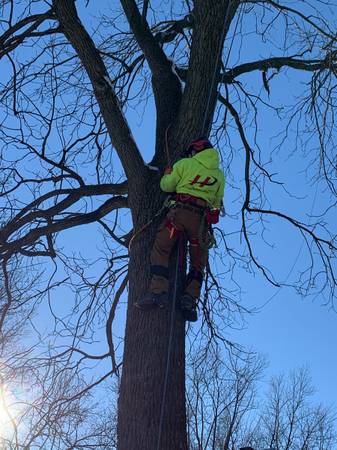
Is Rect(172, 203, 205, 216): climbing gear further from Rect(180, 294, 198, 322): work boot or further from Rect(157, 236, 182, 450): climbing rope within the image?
Rect(180, 294, 198, 322): work boot

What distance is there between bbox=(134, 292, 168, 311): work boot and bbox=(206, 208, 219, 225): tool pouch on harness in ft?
2.54

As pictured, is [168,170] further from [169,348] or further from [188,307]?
[169,348]

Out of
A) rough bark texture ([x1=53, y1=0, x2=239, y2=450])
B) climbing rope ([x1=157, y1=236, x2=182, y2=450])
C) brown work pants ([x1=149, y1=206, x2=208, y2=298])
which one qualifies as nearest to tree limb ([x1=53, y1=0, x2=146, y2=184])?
rough bark texture ([x1=53, y1=0, x2=239, y2=450])


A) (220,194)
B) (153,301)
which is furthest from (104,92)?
(153,301)

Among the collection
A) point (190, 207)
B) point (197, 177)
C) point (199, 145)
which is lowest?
point (190, 207)

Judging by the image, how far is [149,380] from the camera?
396 cm

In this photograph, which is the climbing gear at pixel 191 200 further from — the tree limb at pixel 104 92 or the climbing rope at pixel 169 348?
the tree limb at pixel 104 92

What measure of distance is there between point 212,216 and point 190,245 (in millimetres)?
274

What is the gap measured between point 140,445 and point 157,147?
239 cm

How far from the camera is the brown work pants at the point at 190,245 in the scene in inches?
171

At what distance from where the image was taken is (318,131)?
5.92 m

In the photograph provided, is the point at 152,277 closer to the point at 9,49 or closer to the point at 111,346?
the point at 111,346

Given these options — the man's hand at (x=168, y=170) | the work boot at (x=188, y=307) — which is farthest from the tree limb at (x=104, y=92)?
the work boot at (x=188, y=307)

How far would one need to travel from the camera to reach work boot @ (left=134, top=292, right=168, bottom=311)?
4199 mm
